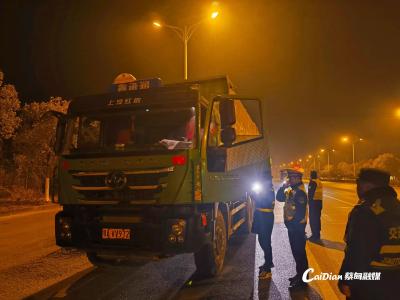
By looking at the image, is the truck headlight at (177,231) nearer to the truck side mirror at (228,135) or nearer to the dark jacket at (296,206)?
the truck side mirror at (228,135)

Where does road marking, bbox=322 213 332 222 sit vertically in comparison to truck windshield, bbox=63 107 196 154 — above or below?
below

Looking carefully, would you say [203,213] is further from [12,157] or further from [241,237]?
[12,157]

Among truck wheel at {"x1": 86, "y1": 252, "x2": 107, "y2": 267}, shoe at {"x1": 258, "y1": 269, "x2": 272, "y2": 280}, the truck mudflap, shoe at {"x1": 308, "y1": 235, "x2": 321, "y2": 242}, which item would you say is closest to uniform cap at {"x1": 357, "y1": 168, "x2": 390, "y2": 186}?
the truck mudflap

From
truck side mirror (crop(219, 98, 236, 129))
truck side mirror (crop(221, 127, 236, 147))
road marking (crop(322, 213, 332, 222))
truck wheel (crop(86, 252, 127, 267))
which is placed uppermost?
truck side mirror (crop(219, 98, 236, 129))

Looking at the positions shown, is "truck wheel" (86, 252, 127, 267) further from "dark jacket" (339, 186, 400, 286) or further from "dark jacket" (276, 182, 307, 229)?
"dark jacket" (339, 186, 400, 286)

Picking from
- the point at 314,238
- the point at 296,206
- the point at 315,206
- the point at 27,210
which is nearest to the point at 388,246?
the point at 296,206

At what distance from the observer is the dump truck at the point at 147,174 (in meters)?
5.14

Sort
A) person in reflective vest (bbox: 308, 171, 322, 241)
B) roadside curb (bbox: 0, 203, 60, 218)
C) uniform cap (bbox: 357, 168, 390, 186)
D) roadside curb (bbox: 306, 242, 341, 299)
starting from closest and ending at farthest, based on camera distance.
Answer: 1. uniform cap (bbox: 357, 168, 390, 186)
2. roadside curb (bbox: 306, 242, 341, 299)
3. person in reflective vest (bbox: 308, 171, 322, 241)
4. roadside curb (bbox: 0, 203, 60, 218)

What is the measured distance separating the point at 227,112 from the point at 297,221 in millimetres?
1916

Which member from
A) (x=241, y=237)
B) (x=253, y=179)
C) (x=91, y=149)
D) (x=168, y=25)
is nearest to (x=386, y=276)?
(x=91, y=149)

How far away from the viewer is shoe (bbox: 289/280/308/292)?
16.9ft

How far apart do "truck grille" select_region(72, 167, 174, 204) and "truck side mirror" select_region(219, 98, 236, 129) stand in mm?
1141

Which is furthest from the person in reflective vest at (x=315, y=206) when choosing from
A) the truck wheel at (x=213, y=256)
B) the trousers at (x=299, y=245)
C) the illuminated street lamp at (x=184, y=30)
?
the illuminated street lamp at (x=184, y=30)

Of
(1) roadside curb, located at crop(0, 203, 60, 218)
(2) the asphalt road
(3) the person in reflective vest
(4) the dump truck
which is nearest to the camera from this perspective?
(2) the asphalt road
